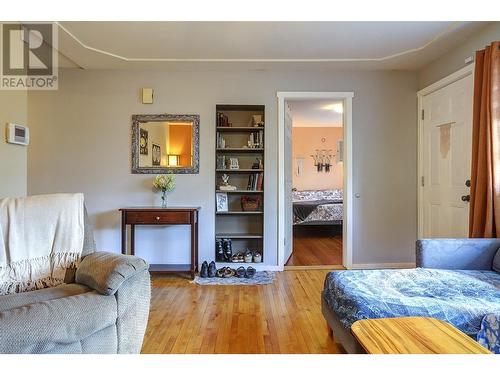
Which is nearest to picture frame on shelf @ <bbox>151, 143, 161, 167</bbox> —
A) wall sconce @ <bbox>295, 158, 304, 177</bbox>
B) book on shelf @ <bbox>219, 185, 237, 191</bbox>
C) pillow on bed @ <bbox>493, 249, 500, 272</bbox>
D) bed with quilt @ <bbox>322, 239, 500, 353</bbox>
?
book on shelf @ <bbox>219, 185, 237, 191</bbox>

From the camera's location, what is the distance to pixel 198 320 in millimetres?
2354

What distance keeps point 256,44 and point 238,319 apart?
8.24 feet

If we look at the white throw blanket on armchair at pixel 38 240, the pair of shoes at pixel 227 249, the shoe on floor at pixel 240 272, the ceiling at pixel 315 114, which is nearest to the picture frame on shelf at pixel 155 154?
the pair of shoes at pixel 227 249

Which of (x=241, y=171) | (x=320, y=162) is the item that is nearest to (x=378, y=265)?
(x=241, y=171)

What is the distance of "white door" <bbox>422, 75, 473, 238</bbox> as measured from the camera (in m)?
2.95

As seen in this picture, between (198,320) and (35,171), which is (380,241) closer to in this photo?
(198,320)

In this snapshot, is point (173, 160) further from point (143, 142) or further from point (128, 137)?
point (128, 137)

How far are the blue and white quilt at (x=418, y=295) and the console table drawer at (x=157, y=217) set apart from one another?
5.87 feet

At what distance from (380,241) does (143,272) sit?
9.86 feet

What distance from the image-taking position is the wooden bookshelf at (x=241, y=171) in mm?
3750

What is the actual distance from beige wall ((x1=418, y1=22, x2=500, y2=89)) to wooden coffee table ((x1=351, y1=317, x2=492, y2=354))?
8.77 ft

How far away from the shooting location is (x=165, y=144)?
3742 millimetres

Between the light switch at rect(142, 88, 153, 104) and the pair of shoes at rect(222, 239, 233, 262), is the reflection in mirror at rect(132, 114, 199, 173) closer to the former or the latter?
the light switch at rect(142, 88, 153, 104)

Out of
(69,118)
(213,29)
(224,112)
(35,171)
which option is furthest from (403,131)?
(35,171)
